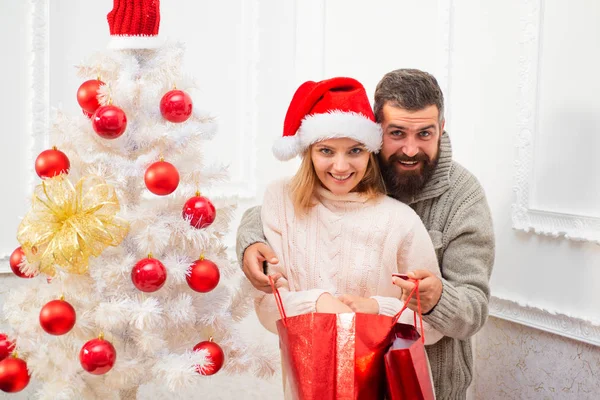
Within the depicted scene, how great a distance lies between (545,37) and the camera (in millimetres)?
2279

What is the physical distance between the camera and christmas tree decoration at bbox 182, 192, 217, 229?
1738 mm

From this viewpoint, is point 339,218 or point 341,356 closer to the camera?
point 341,356

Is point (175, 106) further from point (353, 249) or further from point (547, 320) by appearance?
point (547, 320)

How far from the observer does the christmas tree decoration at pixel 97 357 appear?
1586mm

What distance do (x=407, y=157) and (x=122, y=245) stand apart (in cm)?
75

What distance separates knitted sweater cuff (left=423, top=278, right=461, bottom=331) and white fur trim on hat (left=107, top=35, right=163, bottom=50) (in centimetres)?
91

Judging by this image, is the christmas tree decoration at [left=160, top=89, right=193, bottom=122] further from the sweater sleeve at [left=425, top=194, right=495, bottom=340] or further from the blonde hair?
the sweater sleeve at [left=425, top=194, right=495, bottom=340]

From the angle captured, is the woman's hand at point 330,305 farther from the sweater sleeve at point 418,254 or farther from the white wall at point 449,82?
the white wall at point 449,82

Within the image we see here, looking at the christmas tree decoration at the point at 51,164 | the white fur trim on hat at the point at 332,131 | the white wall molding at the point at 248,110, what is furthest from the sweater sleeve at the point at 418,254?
the white wall molding at the point at 248,110

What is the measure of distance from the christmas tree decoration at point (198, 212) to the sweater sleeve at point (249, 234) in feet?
0.53

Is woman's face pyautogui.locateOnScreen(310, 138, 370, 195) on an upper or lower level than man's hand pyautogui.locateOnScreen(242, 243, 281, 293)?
upper

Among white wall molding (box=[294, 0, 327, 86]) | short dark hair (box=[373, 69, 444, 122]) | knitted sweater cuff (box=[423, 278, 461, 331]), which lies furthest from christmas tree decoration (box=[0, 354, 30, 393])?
white wall molding (box=[294, 0, 327, 86])

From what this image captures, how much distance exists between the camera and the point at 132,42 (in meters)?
1.72

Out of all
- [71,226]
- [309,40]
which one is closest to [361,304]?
[71,226]
